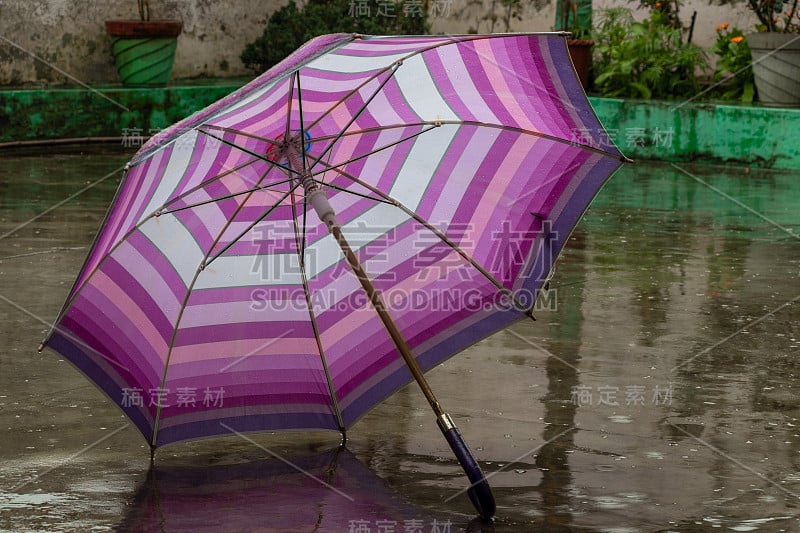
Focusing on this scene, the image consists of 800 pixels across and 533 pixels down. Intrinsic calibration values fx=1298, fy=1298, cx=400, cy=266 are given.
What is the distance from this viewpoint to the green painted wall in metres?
9.94

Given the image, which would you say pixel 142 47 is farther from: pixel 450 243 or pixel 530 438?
pixel 450 243

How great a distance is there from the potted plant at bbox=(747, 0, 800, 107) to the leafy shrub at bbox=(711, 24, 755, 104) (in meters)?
0.27

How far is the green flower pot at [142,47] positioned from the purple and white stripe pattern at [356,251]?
30.4ft

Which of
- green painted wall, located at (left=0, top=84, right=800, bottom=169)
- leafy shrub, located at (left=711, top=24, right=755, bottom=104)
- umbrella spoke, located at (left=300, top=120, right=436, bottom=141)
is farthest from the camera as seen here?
leafy shrub, located at (left=711, top=24, right=755, bottom=104)

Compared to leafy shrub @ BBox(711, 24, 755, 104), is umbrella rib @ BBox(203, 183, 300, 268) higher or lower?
lower

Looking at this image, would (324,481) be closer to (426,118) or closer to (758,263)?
(426,118)

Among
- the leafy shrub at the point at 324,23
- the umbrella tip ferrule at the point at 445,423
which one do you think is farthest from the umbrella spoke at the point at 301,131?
the leafy shrub at the point at 324,23

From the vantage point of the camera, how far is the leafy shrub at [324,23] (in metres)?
13.6

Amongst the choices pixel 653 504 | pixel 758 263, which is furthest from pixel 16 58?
pixel 653 504

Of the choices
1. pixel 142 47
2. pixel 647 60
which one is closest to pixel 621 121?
pixel 647 60

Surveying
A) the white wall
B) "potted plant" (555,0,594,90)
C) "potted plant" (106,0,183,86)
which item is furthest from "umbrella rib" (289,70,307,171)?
"potted plant" (106,0,183,86)

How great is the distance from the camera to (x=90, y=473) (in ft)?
11.7

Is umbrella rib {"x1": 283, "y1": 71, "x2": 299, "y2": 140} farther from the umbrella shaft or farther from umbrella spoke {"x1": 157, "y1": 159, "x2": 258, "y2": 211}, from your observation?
the umbrella shaft

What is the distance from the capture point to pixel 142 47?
40.6 ft
